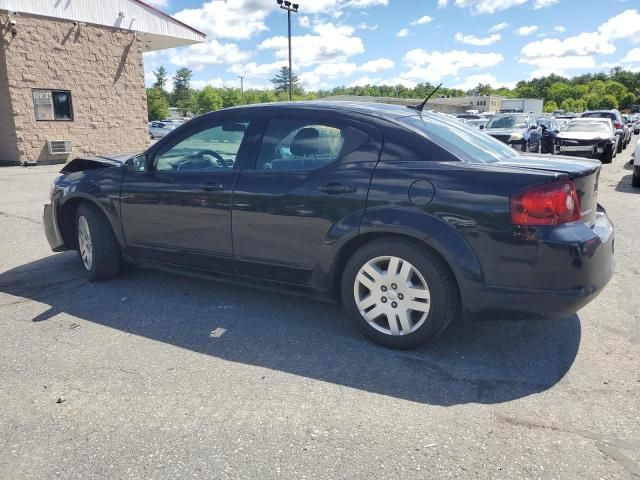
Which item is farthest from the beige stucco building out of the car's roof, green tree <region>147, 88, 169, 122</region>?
green tree <region>147, 88, 169, 122</region>

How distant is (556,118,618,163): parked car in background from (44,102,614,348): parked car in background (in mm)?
13379

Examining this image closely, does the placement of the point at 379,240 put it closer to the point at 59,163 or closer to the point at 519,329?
the point at 519,329

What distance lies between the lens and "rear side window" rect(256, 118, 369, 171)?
11.8 feet

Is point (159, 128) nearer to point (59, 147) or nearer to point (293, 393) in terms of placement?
point (59, 147)

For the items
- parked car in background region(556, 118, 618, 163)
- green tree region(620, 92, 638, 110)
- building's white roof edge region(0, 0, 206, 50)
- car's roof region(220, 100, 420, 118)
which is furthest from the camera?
green tree region(620, 92, 638, 110)

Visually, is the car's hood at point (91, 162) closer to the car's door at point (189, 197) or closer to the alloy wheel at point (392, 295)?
the car's door at point (189, 197)

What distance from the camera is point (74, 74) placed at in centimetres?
1762

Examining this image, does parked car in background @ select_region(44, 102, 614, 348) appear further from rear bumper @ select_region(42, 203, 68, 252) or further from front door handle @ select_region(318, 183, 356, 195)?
rear bumper @ select_region(42, 203, 68, 252)

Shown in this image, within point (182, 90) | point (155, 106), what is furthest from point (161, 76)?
point (155, 106)

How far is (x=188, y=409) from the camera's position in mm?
2811

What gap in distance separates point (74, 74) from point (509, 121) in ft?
48.2

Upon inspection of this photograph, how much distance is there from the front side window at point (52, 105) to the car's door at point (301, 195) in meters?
15.9

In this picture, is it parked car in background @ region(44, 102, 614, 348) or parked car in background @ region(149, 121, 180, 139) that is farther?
parked car in background @ region(149, 121, 180, 139)

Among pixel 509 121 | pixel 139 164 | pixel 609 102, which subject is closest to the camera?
pixel 139 164
